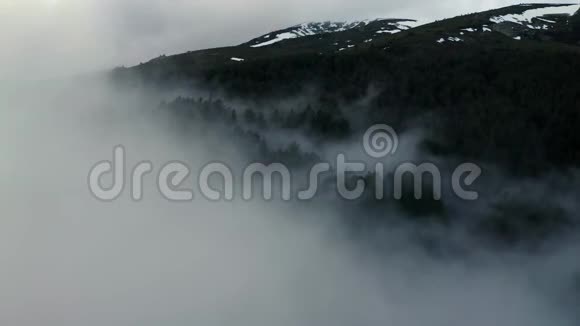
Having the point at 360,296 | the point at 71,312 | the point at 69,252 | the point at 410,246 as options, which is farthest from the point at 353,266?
the point at 69,252

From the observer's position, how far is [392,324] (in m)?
83.2

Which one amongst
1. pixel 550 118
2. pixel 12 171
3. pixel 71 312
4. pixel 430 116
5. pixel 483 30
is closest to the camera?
pixel 550 118

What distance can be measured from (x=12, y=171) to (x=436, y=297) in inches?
4452

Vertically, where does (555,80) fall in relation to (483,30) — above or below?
below

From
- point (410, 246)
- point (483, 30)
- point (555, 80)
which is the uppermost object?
point (483, 30)

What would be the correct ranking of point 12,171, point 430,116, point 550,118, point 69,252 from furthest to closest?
1. point 12,171
2. point 69,252
3. point 430,116
4. point 550,118

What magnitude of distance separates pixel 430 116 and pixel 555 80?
18037 mm

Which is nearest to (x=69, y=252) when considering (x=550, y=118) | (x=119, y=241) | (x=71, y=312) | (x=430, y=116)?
(x=119, y=241)

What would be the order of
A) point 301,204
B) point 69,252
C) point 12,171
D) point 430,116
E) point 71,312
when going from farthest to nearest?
point 12,171 < point 69,252 < point 301,204 < point 71,312 < point 430,116

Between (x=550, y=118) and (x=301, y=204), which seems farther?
(x=301, y=204)

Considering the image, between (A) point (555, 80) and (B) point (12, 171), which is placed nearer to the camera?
(A) point (555, 80)

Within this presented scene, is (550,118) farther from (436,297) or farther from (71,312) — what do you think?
(71,312)

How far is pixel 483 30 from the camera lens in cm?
10450

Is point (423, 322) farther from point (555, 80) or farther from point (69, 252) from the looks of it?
point (69, 252)
